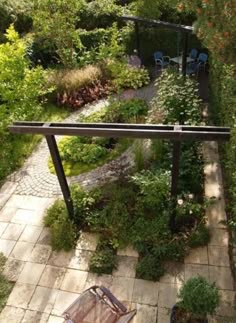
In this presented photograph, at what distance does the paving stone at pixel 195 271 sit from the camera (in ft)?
15.6

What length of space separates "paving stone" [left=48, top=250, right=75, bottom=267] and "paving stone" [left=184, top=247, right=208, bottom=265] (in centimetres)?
187

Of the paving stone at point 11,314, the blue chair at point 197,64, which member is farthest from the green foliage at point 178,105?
the paving stone at point 11,314

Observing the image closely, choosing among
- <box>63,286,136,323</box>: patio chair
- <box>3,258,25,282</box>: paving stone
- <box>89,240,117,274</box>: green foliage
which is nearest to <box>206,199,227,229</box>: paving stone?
<box>89,240,117,274</box>: green foliage

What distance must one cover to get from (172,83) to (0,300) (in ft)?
17.5

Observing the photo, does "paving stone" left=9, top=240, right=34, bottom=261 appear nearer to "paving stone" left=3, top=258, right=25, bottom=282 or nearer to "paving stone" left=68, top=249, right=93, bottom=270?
"paving stone" left=3, top=258, right=25, bottom=282

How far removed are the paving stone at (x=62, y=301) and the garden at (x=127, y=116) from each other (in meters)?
0.53

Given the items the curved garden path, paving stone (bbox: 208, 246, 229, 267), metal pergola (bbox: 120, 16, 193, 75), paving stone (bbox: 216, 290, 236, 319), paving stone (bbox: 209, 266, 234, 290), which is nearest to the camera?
paving stone (bbox: 216, 290, 236, 319)

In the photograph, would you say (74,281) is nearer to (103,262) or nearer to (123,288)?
(103,262)

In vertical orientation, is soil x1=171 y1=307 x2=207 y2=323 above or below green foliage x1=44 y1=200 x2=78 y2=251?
above

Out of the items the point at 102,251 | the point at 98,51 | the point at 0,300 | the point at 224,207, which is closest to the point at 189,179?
the point at 224,207

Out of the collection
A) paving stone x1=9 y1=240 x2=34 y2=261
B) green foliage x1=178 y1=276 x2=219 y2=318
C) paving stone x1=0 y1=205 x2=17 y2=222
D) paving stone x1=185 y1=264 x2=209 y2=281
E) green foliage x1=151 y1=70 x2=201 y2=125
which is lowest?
paving stone x1=0 y1=205 x2=17 y2=222

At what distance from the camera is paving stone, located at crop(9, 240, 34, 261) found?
5414 millimetres

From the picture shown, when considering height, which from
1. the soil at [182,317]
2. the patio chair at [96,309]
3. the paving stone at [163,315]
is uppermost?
the patio chair at [96,309]

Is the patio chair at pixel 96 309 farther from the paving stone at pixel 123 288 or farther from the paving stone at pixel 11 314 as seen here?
the paving stone at pixel 11 314
